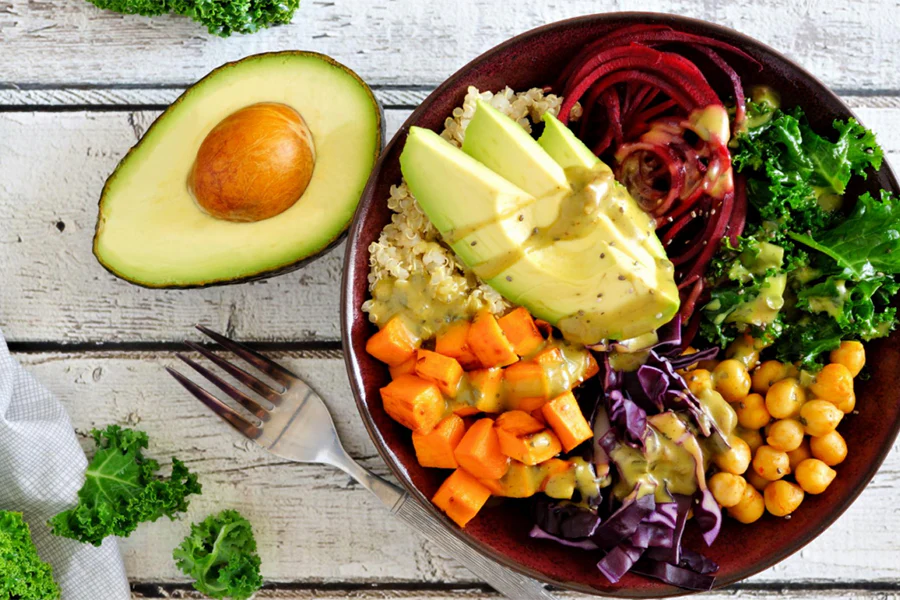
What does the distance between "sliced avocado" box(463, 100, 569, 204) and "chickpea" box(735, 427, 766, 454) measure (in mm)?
905

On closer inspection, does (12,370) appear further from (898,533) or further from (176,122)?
(898,533)

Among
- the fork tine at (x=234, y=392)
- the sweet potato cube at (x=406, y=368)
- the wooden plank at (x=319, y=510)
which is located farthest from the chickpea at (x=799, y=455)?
the fork tine at (x=234, y=392)

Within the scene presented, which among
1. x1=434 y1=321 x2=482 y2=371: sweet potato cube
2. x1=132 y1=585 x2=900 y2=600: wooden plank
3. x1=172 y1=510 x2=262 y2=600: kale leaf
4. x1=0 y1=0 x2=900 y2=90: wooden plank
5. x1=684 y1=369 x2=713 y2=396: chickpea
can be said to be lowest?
x1=132 y1=585 x2=900 y2=600: wooden plank

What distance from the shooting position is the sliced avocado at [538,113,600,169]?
1.96 metres

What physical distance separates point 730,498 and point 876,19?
62.3 inches

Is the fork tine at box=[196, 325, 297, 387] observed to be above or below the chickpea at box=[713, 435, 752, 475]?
above

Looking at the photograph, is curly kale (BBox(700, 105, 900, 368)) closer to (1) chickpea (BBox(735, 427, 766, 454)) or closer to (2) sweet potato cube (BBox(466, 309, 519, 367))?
(1) chickpea (BBox(735, 427, 766, 454))

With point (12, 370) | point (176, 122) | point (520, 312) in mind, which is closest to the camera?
point (520, 312)

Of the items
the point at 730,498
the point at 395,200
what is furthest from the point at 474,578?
the point at 395,200

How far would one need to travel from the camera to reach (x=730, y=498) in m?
2.12

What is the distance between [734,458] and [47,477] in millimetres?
1990

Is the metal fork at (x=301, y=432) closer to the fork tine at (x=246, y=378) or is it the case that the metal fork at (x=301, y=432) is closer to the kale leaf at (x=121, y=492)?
the fork tine at (x=246, y=378)

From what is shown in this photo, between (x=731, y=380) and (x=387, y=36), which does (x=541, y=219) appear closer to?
(x=731, y=380)

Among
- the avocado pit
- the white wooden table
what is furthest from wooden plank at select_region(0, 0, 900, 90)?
the avocado pit
